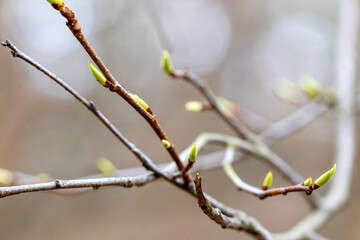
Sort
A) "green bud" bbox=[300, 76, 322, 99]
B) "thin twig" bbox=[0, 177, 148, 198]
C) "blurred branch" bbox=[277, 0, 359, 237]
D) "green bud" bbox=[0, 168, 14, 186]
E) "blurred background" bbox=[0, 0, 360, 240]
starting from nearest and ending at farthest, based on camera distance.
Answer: "thin twig" bbox=[0, 177, 148, 198] < "green bud" bbox=[0, 168, 14, 186] < "blurred branch" bbox=[277, 0, 359, 237] < "green bud" bbox=[300, 76, 322, 99] < "blurred background" bbox=[0, 0, 360, 240]

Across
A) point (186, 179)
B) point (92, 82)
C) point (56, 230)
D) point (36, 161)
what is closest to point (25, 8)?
point (92, 82)

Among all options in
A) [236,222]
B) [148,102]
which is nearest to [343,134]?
[236,222]

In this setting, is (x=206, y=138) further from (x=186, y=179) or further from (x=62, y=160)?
(x=62, y=160)

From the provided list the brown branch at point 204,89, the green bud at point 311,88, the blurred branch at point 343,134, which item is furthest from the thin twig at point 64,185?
the green bud at point 311,88

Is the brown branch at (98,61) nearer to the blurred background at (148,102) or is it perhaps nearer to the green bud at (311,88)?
the green bud at (311,88)

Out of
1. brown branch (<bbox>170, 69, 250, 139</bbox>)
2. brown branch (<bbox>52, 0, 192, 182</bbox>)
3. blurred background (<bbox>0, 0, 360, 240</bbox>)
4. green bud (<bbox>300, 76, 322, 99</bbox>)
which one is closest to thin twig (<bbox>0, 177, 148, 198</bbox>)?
brown branch (<bbox>52, 0, 192, 182</bbox>)

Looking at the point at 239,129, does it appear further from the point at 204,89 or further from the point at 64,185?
the point at 64,185

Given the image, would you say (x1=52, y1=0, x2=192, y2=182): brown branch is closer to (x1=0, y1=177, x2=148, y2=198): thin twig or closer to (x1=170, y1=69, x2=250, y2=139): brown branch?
(x1=0, y1=177, x2=148, y2=198): thin twig
